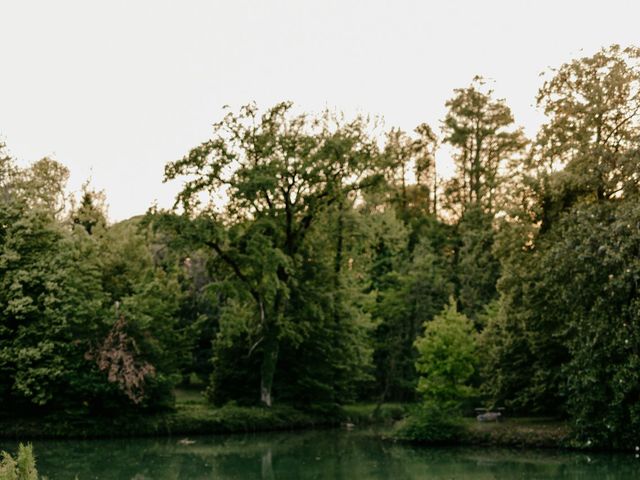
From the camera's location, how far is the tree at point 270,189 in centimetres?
3372

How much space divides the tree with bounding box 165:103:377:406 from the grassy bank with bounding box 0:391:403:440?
1460 millimetres

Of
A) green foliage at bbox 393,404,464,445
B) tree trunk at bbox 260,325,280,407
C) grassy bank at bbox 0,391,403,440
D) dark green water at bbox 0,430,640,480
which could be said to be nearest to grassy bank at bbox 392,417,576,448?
green foliage at bbox 393,404,464,445

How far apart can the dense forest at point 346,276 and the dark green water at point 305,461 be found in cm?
211

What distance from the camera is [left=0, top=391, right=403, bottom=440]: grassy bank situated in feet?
99.3

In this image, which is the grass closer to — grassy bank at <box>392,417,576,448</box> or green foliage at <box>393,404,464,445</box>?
grassy bank at <box>392,417,576,448</box>

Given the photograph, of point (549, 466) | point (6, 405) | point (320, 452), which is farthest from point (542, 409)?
point (6, 405)

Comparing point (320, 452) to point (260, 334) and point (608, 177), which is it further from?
point (608, 177)

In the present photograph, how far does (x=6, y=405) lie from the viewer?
31.2 meters

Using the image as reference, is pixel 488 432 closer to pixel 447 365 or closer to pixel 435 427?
pixel 435 427

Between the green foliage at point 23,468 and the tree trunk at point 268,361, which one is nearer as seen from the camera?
the green foliage at point 23,468

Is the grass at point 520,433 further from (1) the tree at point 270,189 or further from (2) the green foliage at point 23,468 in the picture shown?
(2) the green foliage at point 23,468

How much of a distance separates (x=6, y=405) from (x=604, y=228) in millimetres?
22421

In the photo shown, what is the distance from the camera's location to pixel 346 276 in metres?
38.0

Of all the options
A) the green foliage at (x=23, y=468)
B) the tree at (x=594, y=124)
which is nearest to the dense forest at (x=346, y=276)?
the tree at (x=594, y=124)
